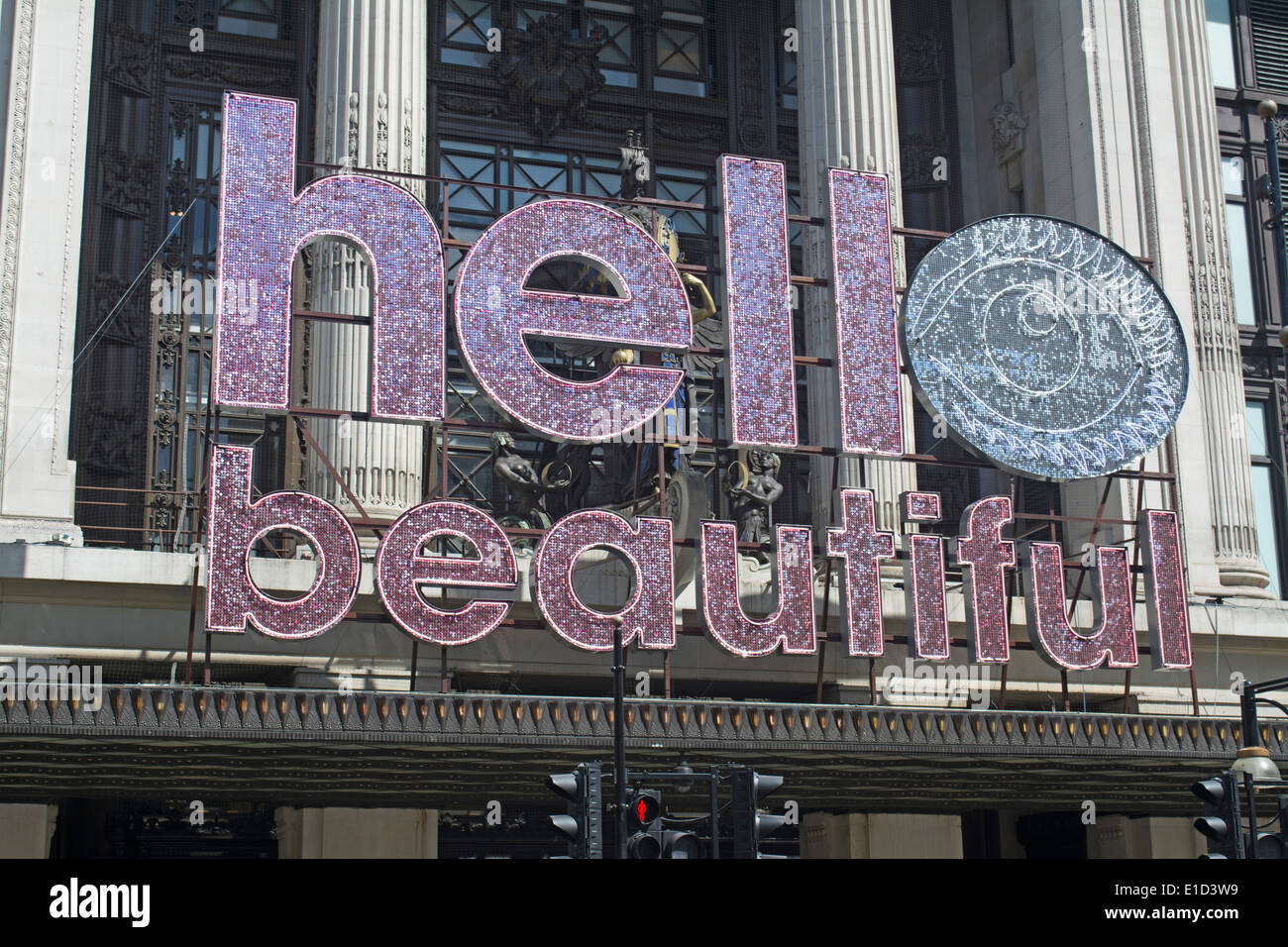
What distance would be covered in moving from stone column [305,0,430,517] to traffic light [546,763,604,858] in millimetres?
11869

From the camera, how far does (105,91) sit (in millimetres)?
37500

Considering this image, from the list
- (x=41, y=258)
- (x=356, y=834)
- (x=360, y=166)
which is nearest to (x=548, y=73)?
(x=360, y=166)

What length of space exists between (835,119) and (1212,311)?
8.12 meters

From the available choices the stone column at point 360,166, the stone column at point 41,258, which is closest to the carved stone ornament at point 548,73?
the stone column at point 360,166

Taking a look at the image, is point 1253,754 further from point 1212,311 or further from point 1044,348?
point 1212,311

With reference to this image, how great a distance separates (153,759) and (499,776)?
196 inches

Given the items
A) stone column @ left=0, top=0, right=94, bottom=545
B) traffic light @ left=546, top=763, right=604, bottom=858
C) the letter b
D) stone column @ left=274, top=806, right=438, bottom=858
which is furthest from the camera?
stone column @ left=274, top=806, right=438, bottom=858

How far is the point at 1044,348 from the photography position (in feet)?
103

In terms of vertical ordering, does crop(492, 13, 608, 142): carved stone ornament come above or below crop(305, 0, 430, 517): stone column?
above

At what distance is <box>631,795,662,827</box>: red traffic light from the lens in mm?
17812

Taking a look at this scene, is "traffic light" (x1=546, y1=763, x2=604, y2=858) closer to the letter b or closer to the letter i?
the letter b

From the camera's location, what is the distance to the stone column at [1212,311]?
34.2 m

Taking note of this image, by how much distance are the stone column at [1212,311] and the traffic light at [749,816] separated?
18.1 meters

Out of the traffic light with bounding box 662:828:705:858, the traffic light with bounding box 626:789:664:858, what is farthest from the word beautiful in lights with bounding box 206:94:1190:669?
the traffic light with bounding box 662:828:705:858
